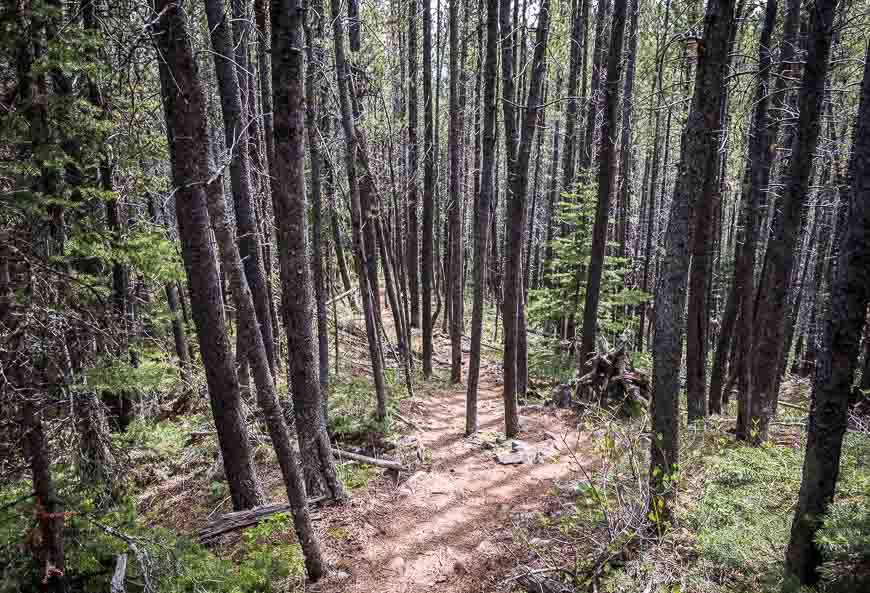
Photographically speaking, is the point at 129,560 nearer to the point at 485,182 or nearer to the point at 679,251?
the point at 679,251

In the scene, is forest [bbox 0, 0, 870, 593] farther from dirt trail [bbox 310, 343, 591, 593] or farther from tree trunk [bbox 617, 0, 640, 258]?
tree trunk [bbox 617, 0, 640, 258]

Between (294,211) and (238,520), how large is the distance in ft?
14.1

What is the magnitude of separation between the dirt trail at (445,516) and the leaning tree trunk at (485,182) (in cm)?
114

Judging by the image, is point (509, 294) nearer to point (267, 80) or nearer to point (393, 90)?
point (267, 80)

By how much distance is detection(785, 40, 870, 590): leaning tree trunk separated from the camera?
301 cm

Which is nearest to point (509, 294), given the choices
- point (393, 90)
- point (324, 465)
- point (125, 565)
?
point (324, 465)

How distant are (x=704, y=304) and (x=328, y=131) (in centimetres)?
871

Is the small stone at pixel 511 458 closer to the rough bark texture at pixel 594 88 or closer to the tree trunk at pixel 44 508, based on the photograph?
the tree trunk at pixel 44 508

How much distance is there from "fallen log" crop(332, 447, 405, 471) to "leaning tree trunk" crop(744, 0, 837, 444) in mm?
5379

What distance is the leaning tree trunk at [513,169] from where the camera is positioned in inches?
291

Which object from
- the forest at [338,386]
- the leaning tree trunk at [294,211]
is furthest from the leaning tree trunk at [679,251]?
the leaning tree trunk at [294,211]

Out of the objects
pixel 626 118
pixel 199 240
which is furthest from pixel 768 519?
pixel 626 118

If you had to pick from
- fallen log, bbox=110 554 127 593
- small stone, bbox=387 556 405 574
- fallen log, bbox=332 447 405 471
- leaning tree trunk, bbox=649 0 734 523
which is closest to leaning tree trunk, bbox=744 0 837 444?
leaning tree trunk, bbox=649 0 734 523

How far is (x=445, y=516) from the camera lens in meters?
6.19
